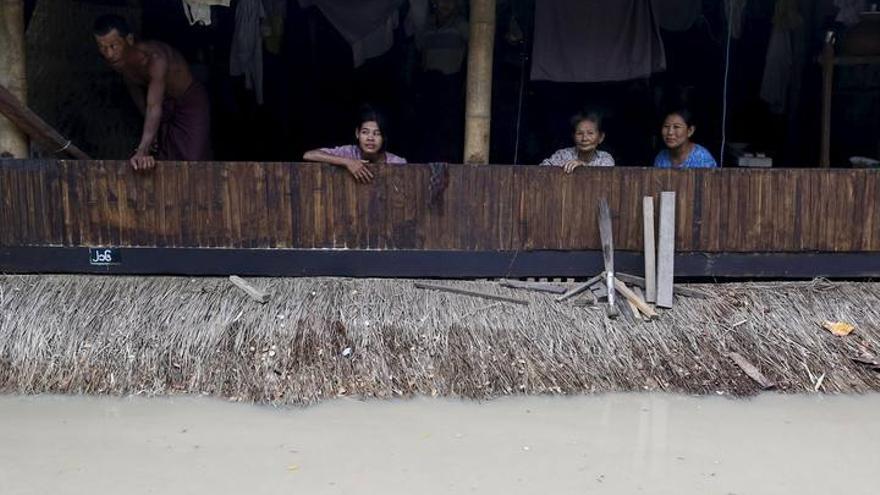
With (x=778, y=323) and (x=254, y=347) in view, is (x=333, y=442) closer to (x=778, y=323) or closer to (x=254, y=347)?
(x=254, y=347)

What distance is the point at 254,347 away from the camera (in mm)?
4676

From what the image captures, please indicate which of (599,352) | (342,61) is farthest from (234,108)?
(599,352)

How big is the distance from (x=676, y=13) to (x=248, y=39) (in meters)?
3.45

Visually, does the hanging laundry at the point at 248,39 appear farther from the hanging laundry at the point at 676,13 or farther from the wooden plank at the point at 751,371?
the wooden plank at the point at 751,371

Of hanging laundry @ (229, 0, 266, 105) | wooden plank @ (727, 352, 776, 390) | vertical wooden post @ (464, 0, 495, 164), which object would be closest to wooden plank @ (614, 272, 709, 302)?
wooden plank @ (727, 352, 776, 390)

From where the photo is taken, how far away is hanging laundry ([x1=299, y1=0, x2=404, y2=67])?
632 centimetres

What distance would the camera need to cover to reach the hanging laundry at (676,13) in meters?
7.06

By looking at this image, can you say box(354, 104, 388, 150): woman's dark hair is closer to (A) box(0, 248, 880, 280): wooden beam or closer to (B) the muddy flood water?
(A) box(0, 248, 880, 280): wooden beam

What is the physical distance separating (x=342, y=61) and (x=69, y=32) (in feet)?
8.36

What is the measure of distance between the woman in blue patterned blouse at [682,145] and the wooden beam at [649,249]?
2.61 ft

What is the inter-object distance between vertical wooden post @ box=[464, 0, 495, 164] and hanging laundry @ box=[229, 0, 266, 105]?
2059 mm

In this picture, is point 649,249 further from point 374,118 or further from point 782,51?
point 782,51

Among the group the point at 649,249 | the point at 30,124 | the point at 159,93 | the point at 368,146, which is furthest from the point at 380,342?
the point at 30,124

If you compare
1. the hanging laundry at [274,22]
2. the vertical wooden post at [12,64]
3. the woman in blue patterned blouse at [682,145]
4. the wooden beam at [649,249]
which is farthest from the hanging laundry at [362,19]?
the wooden beam at [649,249]
